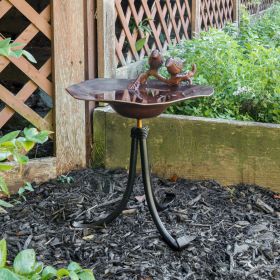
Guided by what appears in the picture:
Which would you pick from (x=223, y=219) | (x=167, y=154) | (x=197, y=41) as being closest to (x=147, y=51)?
(x=197, y=41)

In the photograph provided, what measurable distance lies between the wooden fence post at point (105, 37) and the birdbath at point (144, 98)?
0.78 meters

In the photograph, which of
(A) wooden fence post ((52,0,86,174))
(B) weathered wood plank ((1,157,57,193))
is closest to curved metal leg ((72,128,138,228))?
(B) weathered wood plank ((1,157,57,193))

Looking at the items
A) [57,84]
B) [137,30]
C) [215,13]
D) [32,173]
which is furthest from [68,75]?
[215,13]

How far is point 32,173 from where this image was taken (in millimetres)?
3219

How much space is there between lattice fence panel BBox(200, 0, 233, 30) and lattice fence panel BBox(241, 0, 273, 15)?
1.39m

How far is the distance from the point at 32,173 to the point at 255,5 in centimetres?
768

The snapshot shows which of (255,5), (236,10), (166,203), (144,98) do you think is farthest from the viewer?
(255,5)

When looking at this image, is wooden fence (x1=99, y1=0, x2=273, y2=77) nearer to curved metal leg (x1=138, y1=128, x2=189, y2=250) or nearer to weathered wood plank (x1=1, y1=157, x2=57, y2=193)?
weathered wood plank (x1=1, y1=157, x2=57, y2=193)

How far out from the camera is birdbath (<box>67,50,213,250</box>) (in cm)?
235

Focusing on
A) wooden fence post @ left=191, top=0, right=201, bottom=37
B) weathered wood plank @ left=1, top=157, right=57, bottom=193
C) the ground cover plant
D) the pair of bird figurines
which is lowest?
weathered wood plank @ left=1, top=157, right=57, bottom=193

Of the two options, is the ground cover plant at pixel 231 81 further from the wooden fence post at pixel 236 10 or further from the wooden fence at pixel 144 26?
the wooden fence post at pixel 236 10

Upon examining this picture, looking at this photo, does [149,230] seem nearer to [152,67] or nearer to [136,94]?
[136,94]

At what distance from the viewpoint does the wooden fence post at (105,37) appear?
350 centimetres

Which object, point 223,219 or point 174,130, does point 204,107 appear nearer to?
point 174,130
